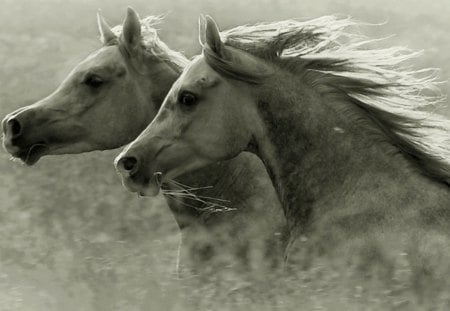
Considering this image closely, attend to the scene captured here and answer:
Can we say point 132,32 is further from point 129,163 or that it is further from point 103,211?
point 103,211

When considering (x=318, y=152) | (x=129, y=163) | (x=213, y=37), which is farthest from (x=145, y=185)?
(x=318, y=152)

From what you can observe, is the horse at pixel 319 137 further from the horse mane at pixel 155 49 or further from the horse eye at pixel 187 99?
the horse mane at pixel 155 49

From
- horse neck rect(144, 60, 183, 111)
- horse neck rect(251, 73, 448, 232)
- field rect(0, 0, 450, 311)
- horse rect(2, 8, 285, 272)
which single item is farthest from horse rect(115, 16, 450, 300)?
horse neck rect(144, 60, 183, 111)

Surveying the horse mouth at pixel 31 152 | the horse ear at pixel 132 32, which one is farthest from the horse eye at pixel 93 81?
the horse mouth at pixel 31 152

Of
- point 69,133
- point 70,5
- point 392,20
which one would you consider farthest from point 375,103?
point 70,5

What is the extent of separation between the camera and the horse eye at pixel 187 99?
305 inches

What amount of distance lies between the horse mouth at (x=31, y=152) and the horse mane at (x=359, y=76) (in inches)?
81.2

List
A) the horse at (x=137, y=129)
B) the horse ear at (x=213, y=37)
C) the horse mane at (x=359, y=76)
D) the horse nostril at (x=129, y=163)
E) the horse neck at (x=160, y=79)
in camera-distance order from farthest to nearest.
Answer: the horse neck at (x=160, y=79) < the horse at (x=137, y=129) < the horse nostril at (x=129, y=163) < the horse ear at (x=213, y=37) < the horse mane at (x=359, y=76)

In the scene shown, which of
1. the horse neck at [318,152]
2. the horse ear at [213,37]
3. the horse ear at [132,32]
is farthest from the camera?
the horse ear at [132,32]

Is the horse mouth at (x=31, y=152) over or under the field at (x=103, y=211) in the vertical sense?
over

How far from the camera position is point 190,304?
27.9 ft

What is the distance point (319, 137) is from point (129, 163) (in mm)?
1262

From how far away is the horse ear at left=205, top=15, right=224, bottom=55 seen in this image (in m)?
7.66

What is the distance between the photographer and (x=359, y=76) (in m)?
7.66
